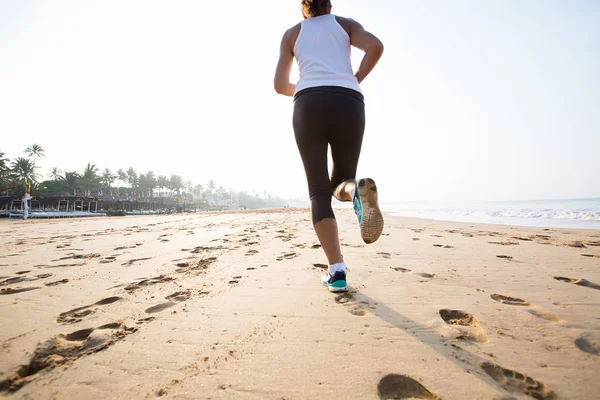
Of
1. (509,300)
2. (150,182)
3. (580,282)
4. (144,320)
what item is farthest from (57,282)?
(150,182)

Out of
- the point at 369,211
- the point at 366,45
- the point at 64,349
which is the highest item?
the point at 366,45

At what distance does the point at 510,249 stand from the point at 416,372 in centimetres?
316

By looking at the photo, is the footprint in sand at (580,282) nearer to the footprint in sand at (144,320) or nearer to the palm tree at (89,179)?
the footprint in sand at (144,320)

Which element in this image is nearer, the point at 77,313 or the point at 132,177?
the point at 77,313

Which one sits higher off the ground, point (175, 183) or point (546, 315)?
point (175, 183)

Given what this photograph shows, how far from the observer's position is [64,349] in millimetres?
1076

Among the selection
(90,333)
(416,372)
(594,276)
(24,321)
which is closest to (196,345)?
(90,333)

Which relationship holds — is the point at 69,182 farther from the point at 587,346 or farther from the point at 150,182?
the point at 587,346

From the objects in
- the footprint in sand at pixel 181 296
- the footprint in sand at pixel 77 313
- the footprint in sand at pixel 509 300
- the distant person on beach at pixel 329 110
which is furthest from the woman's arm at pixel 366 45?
the footprint in sand at pixel 77 313

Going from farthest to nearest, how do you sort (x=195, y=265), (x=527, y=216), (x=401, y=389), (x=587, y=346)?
(x=527, y=216) < (x=195, y=265) < (x=587, y=346) < (x=401, y=389)

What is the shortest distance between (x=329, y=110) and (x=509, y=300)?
5.16ft

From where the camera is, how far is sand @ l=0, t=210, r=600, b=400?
83cm

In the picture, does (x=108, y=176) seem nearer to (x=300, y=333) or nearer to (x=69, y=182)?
(x=69, y=182)

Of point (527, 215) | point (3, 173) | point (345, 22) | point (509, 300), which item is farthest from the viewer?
point (3, 173)
